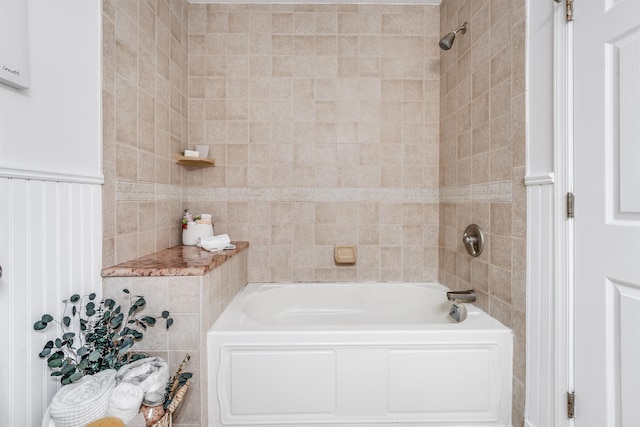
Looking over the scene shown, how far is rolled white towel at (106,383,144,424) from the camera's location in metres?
1.04

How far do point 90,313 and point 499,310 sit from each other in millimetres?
1774

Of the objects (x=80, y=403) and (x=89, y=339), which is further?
(x=89, y=339)

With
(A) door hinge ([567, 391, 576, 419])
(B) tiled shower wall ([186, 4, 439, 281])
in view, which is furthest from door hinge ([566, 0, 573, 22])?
(A) door hinge ([567, 391, 576, 419])

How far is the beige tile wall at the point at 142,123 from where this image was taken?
1501 mm

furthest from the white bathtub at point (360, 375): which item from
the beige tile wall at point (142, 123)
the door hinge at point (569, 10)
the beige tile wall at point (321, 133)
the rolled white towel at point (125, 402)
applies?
the door hinge at point (569, 10)

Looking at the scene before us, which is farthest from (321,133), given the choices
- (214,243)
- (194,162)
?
(214,243)

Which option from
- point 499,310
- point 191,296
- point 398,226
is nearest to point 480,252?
point 499,310

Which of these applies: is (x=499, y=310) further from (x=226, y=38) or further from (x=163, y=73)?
(x=226, y=38)

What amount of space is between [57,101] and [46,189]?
333 mm

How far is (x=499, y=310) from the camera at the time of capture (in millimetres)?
1620

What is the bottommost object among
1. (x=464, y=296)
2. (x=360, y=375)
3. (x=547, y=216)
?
(x=360, y=375)

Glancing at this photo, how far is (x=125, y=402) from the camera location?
1041 millimetres

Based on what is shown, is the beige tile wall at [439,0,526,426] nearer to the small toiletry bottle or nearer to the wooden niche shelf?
the small toiletry bottle

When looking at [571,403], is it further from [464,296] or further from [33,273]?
[33,273]
